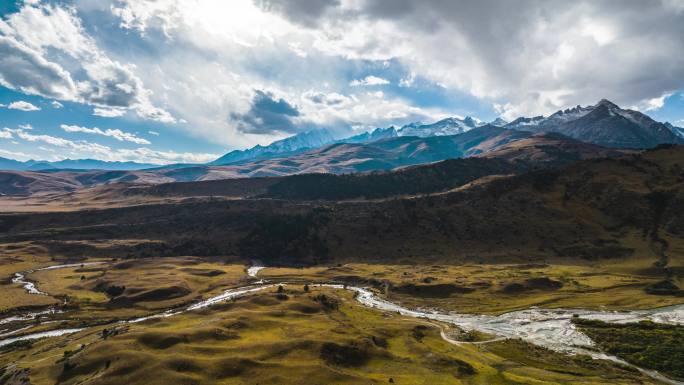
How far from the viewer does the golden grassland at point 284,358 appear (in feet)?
268

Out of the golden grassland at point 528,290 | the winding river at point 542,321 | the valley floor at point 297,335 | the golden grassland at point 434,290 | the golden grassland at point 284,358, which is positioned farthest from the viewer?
the golden grassland at point 434,290

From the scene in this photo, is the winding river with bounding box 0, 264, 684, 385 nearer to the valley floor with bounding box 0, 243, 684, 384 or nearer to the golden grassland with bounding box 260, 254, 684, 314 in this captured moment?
the valley floor with bounding box 0, 243, 684, 384

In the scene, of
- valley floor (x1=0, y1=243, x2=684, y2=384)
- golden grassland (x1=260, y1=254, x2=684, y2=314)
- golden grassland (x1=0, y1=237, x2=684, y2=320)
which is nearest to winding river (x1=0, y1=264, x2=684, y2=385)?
valley floor (x1=0, y1=243, x2=684, y2=384)

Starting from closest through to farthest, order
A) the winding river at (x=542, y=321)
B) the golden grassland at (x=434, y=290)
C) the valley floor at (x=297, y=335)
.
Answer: the valley floor at (x=297, y=335), the winding river at (x=542, y=321), the golden grassland at (x=434, y=290)

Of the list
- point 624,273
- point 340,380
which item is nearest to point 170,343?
point 340,380

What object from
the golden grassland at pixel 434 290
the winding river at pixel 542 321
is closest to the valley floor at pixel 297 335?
the golden grassland at pixel 434 290

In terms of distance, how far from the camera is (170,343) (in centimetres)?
9450

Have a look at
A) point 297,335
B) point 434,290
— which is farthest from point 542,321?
point 297,335

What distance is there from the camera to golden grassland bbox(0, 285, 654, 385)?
8181 cm

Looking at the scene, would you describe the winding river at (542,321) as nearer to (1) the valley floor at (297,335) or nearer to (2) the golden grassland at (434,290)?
(1) the valley floor at (297,335)

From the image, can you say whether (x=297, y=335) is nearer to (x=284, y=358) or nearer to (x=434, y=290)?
(x=284, y=358)

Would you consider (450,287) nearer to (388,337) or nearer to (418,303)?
(418,303)

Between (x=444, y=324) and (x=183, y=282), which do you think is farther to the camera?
(x=183, y=282)

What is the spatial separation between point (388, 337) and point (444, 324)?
1060 inches
